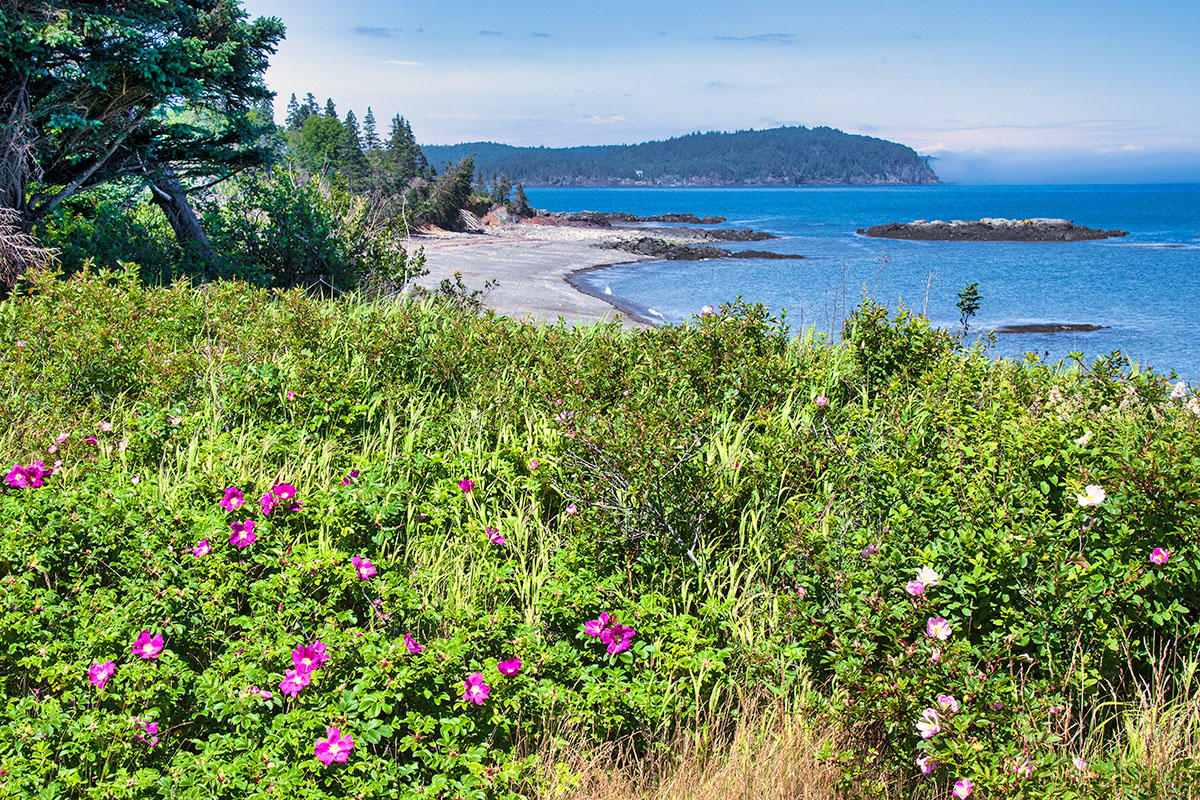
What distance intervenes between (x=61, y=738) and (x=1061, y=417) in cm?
429

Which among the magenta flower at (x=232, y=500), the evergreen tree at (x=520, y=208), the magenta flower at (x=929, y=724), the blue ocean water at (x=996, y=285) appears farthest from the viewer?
the evergreen tree at (x=520, y=208)

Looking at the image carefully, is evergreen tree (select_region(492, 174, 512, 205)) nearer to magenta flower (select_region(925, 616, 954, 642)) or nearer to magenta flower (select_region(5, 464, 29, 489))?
magenta flower (select_region(5, 464, 29, 489))

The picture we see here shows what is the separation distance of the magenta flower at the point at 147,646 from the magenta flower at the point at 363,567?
2.39 ft

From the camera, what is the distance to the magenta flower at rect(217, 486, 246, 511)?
3621 mm

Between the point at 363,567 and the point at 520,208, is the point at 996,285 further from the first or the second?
the point at 520,208

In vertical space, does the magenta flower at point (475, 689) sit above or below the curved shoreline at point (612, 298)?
below

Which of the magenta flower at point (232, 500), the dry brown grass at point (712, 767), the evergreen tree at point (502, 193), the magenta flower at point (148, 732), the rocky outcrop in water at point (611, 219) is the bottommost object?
the dry brown grass at point (712, 767)

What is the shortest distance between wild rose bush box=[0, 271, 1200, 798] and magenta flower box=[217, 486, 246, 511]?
45 millimetres

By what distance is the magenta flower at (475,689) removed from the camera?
9.20 feet

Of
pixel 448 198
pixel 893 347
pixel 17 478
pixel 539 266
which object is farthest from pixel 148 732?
pixel 448 198

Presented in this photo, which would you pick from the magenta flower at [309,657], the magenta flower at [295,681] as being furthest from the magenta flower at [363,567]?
the magenta flower at [295,681]

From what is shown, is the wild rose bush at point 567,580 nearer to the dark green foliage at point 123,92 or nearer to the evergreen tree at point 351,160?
the dark green foliage at point 123,92

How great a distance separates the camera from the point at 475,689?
2.82 metres

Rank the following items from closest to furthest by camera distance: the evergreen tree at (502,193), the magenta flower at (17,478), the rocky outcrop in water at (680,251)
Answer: the magenta flower at (17,478)
the rocky outcrop in water at (680,251)
the evergreen tree at (502,193)
